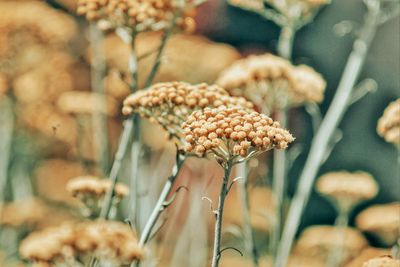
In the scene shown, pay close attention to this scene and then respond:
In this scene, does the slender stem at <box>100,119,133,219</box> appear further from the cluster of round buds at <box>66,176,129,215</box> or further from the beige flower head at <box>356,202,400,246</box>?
the beige flower head at <box>356,202,400,246</box>

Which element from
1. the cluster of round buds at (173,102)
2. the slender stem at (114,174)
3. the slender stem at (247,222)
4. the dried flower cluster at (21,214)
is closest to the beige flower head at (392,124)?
the slender stem at (247,222)

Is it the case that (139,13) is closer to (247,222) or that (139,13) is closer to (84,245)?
(247,222)

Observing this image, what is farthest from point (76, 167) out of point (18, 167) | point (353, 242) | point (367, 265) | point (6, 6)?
point (367, 265)

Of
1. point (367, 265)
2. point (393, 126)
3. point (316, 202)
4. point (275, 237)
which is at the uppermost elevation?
point (393, 126)

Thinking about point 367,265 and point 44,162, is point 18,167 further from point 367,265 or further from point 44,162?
point 367,265

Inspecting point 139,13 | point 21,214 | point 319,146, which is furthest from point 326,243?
point 139,13

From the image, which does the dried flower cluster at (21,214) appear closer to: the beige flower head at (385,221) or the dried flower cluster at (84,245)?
the beige flower head at (385,221)

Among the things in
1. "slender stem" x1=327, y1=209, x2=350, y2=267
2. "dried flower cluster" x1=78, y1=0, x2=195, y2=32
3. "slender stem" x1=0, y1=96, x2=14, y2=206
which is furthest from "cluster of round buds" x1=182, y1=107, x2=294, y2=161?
"slender stem" x1=0, y1=96, x2=14, y2=206
